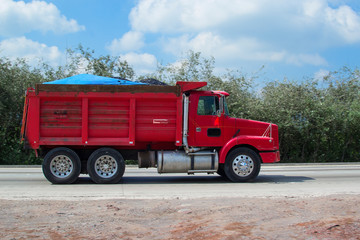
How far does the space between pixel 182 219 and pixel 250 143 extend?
18.6 feet

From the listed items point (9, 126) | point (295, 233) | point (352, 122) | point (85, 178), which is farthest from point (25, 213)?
point (352, 122)

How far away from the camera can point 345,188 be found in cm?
1070

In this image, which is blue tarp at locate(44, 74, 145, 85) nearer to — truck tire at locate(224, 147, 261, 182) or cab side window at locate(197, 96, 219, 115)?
cab side window at locate(197, 96, 219, 115)

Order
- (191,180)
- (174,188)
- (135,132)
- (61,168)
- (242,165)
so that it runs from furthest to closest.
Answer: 1. (191,180)
2. (242,165)
3. (135,132)
4. (61,168)
5. (174,188)

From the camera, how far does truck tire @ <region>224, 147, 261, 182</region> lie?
1154 centimetres

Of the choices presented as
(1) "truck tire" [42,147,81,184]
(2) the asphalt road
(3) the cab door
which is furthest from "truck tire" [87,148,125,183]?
(3) the cab door

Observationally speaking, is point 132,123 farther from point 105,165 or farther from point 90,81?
point 90,81

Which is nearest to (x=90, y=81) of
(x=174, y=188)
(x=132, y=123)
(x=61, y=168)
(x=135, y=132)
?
(x=132, y=123)

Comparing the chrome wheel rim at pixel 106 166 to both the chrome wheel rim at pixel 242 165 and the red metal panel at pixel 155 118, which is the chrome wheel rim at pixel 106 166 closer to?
the red metal panel at pixel 155 118

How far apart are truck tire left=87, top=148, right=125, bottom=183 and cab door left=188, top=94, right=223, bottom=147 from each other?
208 cm

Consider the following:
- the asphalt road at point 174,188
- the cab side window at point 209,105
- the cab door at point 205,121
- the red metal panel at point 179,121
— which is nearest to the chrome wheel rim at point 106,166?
the asphalt road at point 174,188

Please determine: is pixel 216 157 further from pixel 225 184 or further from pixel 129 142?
pixel 129 142

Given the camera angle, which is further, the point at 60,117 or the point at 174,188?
the point at 60,117

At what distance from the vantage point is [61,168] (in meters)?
11.1
